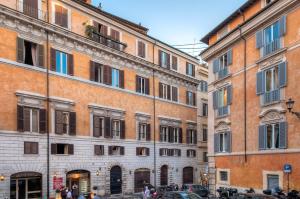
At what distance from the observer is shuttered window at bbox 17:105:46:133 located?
3169 centimetres

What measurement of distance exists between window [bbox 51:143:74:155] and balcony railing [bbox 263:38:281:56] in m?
18.2

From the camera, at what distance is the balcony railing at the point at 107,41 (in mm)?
40062

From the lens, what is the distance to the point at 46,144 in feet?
111

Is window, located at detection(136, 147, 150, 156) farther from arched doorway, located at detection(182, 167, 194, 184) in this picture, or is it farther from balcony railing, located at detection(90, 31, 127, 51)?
balcony railing, located at detection(90, 31, 127, 51)

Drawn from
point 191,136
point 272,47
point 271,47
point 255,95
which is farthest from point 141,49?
point 272,47

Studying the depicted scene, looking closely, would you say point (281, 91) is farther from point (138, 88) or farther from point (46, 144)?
point (138, 88)

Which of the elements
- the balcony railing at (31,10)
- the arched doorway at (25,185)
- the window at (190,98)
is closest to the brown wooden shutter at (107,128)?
the arched doorway at (25,185)

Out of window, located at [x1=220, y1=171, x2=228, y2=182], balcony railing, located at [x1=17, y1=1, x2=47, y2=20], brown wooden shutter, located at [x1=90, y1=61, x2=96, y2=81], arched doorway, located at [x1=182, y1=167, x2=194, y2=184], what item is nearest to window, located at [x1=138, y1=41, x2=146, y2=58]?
brown wooden shutter, located at [x1=90, y1=61, x2=96, y2=81]

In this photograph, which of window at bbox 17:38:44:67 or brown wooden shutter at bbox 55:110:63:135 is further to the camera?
brown wooden shutter at bbox 55:110:63:135

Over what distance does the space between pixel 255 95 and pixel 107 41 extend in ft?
59.2

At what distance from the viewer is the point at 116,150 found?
4169 centimetres

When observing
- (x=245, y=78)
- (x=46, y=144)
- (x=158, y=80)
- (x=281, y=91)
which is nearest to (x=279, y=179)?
(x=281, y=91)

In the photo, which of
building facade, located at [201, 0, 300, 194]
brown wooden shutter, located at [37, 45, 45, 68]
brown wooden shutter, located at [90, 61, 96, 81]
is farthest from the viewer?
brown wooden shutter, located at [90, 61, 96, 81]

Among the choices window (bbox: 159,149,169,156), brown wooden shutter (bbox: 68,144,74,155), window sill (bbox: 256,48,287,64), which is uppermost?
window sill (bbox: 256,48,287,64)
